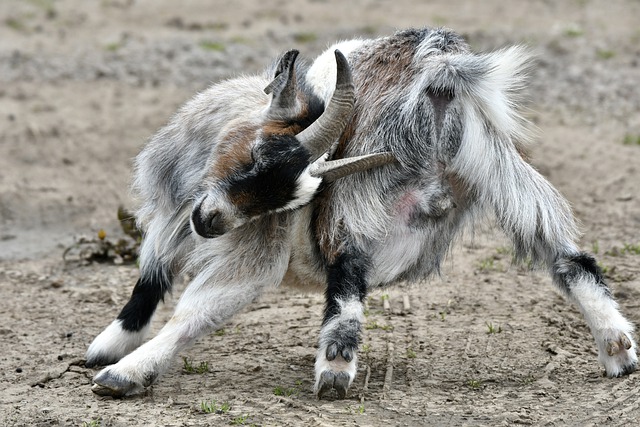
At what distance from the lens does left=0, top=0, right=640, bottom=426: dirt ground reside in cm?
501

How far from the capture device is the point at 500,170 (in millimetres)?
5387

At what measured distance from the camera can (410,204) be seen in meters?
5.32

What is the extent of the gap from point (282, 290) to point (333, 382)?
1.98 metres

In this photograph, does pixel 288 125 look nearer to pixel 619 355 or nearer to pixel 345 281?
pixel 345 281

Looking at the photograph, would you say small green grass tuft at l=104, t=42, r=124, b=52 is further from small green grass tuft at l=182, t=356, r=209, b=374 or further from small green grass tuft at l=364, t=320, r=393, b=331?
small green grass tuft at l=182, t=356, r=209, b=374

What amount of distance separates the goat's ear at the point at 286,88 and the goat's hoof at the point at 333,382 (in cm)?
131

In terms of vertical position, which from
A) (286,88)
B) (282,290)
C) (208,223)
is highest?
(286,88)

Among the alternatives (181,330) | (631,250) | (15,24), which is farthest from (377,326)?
(15,24)

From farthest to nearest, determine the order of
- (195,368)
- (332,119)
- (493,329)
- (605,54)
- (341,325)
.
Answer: (605,54)
(493,329)
(195,368)
(332,119)
(341,325)

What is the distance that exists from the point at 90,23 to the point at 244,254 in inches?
368

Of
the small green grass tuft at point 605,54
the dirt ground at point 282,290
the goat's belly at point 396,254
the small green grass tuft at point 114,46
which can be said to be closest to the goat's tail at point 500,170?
the goat's belly at point 396,254

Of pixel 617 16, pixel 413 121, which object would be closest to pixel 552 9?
pixel 617 16

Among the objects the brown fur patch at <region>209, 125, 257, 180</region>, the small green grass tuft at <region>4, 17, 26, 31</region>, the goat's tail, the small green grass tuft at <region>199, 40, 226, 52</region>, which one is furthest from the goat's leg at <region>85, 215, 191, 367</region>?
the small green grass tuft at <region>4, 17, 26, 31</region>

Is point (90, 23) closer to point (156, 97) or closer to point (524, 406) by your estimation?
point (156, 97)
